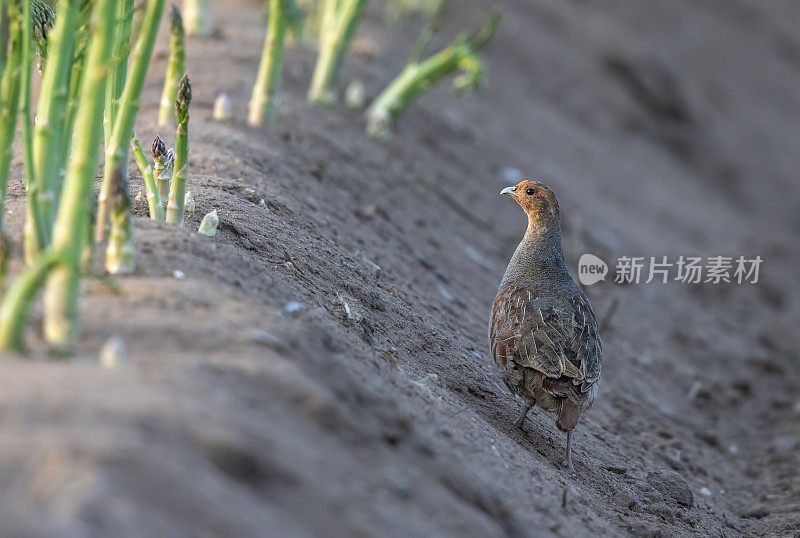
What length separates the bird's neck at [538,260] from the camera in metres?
→ 4.69

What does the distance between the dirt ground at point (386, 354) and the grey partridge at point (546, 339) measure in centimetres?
23

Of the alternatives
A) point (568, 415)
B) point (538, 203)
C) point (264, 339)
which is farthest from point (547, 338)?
point (264, 339)

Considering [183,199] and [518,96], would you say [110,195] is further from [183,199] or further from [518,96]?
[518,96]

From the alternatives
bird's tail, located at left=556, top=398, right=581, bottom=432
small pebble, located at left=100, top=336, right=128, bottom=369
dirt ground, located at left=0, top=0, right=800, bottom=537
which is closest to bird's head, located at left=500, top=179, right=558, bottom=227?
dirt ground, located at left=0, top=0, right=800, bottom=537

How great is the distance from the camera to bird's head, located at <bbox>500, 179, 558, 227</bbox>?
16.5 ft

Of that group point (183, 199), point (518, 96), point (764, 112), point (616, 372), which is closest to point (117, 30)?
point (183, 199)

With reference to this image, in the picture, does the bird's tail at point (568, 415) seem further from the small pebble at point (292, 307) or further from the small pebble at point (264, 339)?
the small pebble at point (264, 339)

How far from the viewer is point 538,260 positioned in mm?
4797

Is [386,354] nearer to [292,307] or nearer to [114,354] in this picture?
[292,307]

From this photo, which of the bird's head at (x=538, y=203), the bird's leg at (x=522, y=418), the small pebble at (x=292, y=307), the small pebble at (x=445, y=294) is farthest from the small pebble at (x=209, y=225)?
the small pebble at (x=445, y=294)

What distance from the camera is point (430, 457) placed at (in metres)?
2.80

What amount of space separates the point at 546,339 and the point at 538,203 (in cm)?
125

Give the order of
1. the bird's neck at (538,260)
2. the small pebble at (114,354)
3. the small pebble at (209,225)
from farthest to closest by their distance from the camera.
A: the bird's neck at (538,260) → the small pebble at (209,225) → the small pebble at (114,354)

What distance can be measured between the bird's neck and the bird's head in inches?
1.1
